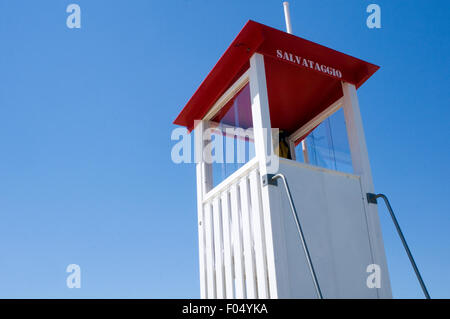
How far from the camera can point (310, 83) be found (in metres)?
7.46

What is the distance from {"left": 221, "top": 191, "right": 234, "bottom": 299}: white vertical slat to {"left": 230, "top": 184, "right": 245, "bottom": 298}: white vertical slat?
128mm

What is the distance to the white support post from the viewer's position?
7113 mm

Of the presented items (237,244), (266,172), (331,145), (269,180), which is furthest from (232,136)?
(237,244)

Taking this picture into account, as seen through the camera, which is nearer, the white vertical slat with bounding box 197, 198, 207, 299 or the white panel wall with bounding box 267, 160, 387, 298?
the white panel wall with bounding box 267, 160, 387, 298

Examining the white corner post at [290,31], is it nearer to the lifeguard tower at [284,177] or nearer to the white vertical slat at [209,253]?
the lifeguard tower at [284,177]

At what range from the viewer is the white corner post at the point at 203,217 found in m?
7.00

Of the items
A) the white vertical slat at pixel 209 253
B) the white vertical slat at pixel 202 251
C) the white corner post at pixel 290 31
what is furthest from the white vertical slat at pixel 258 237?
the white corner post at pixel 290 31

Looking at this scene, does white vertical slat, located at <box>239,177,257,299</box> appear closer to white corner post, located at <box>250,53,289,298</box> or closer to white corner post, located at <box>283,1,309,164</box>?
white corner post, located at <box>250,53,289,298</box>

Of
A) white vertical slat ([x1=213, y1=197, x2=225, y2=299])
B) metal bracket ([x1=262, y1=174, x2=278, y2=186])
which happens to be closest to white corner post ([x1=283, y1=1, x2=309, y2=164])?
white vertical slat ([x1=213, y1=197, x2=225, y2=299])

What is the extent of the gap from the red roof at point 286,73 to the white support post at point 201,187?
A: 0.37 meters

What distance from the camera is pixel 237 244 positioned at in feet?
21.3

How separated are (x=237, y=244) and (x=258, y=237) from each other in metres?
0.58

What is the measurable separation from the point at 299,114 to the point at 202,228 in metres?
2.52

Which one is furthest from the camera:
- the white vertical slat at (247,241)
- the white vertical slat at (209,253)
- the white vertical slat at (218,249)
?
the white vertical slat at (209,253)
